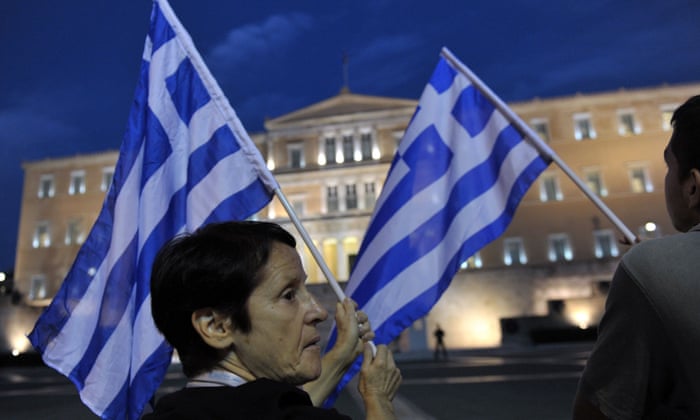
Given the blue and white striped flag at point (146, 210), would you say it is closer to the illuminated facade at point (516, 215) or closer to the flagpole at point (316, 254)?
the flagpole at point (316, 254)

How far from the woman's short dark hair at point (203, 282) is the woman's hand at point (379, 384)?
0.61 meters

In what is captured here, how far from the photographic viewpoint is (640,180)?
32.2 m

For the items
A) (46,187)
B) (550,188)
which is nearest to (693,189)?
(550,188)

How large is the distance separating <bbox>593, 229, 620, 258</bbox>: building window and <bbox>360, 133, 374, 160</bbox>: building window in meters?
15.0

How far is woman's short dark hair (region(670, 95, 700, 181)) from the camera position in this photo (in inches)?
56.8

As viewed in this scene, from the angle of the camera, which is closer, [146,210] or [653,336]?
[653,336]

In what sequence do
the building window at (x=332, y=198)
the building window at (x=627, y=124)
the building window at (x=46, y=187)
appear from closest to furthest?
the building window at (x=627, y=124) < the building window at (x=332, y=198) < the building window at (x=46, y=187)

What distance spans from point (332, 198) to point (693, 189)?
33256 millimetres

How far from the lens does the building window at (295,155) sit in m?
36.4

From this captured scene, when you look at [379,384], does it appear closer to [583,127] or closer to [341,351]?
[341,351]

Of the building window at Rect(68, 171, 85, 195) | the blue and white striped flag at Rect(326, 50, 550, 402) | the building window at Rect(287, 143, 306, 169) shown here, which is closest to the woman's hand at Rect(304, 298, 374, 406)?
the blue and white striped flag at Rect(326, 50, 550, 402)

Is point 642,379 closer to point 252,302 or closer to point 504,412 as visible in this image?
point 252,302

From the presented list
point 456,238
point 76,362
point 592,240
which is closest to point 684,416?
point 456,238

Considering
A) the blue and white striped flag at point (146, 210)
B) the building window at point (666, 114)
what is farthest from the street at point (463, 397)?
the building window at point (666, 114)
